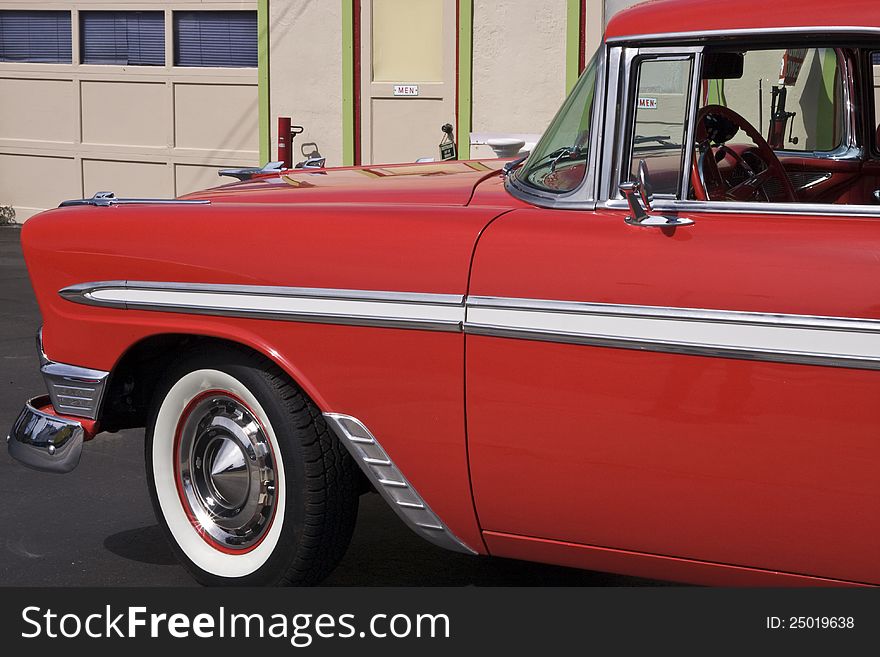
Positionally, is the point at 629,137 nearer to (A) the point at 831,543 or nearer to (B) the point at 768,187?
(B) the point at 768,187

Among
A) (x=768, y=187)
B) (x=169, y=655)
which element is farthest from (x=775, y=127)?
(x=169, y=655)

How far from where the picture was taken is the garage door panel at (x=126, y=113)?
43.7 feet

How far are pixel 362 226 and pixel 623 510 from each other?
3.22 ft

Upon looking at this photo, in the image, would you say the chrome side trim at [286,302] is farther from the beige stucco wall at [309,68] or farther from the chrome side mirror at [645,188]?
the beige stucco wall at [309,68]

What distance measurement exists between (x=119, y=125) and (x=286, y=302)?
432 inches

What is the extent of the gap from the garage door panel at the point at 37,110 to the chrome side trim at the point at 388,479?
11596 mm

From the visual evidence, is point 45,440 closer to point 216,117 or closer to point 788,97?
point 788,97

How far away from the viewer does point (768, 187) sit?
140 inches

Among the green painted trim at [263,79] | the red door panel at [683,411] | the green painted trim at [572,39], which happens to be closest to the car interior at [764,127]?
the red door panel at [683,411]

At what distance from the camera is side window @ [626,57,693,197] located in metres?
2.98

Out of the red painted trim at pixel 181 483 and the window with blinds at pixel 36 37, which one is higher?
the window with blinds at pixel 36 37

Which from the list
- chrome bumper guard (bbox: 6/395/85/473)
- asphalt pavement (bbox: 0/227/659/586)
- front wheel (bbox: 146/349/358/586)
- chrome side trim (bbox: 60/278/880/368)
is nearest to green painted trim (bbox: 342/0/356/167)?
asphalt pavement (bbox: 0/227/659/586)

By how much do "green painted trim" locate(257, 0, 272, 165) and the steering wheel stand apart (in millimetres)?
9254

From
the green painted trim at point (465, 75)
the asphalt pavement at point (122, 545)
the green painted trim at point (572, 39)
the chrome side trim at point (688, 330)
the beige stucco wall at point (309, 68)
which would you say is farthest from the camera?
the beige stucco wall at point (309, 68)
